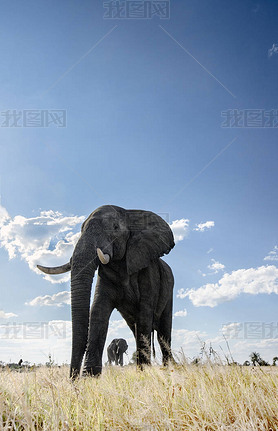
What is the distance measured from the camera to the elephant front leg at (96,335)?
979 centimetres

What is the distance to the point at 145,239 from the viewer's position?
38.3 feet

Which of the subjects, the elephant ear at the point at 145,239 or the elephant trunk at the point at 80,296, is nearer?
the elephant trunk at the point at 80,296

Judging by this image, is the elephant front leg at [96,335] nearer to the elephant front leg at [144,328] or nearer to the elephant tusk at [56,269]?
the elephant front leg at [144,328]

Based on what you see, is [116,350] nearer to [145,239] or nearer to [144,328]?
[144,328]

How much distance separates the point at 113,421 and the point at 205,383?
170cm

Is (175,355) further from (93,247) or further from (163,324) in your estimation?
(163,324)

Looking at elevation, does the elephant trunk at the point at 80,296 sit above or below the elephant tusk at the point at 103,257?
below

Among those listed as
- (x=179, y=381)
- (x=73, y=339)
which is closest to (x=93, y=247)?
(x=73, y=339)

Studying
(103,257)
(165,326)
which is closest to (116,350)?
(165,326)

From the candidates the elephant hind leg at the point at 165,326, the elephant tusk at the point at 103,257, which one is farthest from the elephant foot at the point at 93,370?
the elephant hind leg at the point at 165,326

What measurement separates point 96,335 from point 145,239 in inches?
117

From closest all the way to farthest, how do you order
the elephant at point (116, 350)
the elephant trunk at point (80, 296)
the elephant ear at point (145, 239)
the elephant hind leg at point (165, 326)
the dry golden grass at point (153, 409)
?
the dry golden grass at point (153, 409) < the elephant trunk at point (80, 296) < the elephant ear at point (145, 239) < the elephant hind leg at point (165, 326) < the elephant at point (116, 350)

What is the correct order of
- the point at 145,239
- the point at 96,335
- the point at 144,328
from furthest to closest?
the point at 145,239 → the point at 144,328 → the point at 96,335

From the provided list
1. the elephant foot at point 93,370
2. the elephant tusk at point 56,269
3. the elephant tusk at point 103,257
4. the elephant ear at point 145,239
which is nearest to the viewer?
the elephant foot at point 93,370
